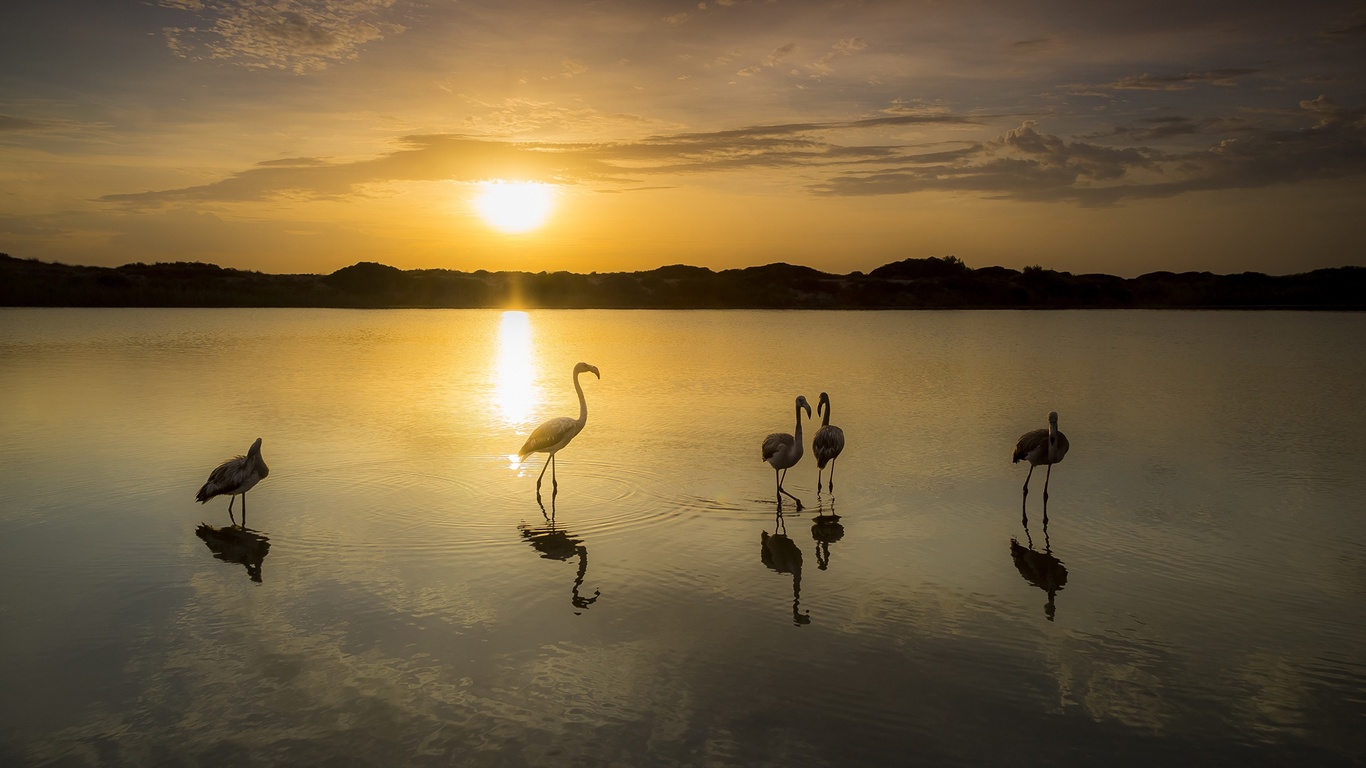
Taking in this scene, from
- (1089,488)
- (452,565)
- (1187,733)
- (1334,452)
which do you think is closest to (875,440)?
(1089,488)

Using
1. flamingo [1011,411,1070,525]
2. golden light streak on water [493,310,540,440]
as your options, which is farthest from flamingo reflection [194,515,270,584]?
flamingo [1011,411,1070,525]

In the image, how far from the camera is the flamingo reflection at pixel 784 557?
8.70 m

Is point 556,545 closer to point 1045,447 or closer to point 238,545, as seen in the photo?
point 238,545

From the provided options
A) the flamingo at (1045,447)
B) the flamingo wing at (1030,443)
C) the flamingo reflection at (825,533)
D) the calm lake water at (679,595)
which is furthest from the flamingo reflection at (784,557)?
the flamingo wing at (1030,443)

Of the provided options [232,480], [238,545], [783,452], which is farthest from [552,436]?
[238,545]

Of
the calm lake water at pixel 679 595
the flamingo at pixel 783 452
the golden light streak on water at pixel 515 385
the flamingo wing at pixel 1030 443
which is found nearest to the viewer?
the calm lake water at pixel 679 595

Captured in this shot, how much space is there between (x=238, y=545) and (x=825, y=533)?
7343 mm

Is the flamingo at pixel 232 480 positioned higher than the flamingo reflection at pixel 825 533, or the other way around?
the flamingo at pixel 232 480

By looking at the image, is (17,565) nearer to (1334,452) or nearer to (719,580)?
(719,580)

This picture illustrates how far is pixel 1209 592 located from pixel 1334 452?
10032 millimetres

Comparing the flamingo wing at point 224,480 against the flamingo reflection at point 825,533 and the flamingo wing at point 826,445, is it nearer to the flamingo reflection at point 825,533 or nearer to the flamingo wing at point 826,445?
the flamingo reflection at point 825,533

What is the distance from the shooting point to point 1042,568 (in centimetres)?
977

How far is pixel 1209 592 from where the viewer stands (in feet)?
29.3

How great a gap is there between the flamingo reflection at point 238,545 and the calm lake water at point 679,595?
0.07 m
